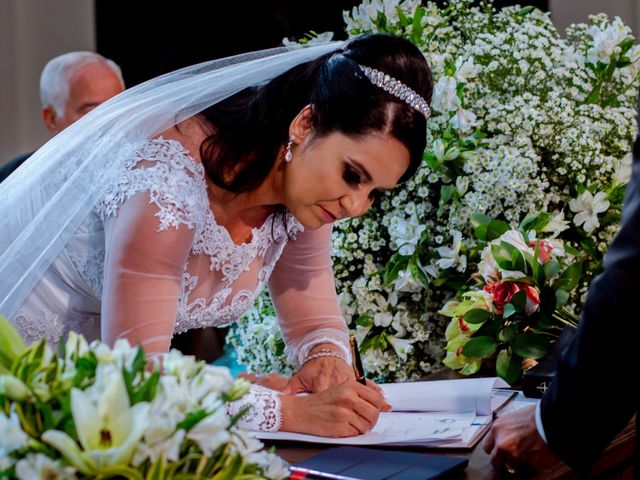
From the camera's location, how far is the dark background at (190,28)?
4977 mm

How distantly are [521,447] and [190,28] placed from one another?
13.4ft

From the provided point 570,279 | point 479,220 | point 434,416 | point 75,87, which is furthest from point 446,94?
point 75,87

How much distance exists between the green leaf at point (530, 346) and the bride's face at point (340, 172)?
1.48ft

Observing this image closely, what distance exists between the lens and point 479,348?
2.10 metres

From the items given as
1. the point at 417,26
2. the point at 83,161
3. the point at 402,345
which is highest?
the point at 417,26

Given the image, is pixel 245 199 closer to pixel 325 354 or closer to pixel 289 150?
pixel 289 150

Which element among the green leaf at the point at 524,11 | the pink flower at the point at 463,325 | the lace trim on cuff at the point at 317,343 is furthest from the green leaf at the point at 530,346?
the green leaf at the point at 524,11

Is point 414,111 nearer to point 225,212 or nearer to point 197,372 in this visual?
point 225,212

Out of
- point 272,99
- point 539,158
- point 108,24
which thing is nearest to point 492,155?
point 539,158

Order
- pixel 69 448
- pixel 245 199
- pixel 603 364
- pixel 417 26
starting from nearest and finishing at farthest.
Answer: pixel 69 448 < pixel 603 364 < pixel 245 199 < pixel 417 26

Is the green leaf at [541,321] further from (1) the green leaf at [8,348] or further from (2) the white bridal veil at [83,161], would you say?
(1) the green leaf at [8,348]

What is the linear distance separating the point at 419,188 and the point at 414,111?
443mm

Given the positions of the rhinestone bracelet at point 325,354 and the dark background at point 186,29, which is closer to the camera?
the rhinestone bracelet at point 325,354

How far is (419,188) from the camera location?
2.42m
